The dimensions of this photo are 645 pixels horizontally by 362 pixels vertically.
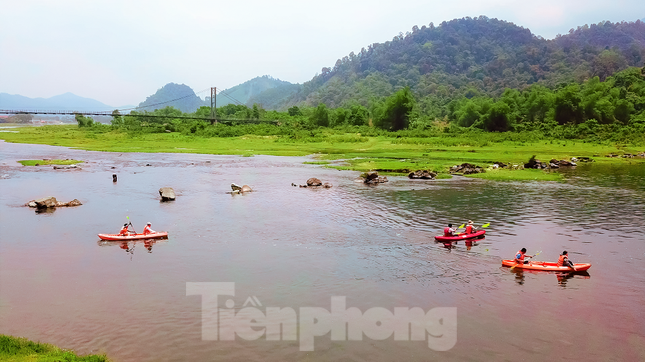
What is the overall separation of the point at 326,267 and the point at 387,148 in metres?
78.4

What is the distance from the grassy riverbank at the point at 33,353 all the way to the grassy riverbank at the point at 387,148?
178 ft

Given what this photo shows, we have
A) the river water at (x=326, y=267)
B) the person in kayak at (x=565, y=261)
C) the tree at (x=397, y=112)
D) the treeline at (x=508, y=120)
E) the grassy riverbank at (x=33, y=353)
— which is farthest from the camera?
the tree at (x=397, y=112)

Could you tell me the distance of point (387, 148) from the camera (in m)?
104

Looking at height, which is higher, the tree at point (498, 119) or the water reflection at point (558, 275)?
the tree at point (498, 119)

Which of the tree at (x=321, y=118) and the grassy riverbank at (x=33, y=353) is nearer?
the grassy riverbank at (x=33, y=353)

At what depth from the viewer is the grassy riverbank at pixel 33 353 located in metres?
15.9

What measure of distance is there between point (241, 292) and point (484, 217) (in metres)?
24.0

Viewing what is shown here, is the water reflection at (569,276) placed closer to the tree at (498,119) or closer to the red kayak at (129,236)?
the red kayak at (129,236)

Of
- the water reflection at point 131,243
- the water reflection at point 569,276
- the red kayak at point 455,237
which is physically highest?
the red kayak at point 455,237

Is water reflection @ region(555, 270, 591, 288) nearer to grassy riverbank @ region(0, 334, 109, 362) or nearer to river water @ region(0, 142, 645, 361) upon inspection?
river water @ region(0, 142, 645, 361)

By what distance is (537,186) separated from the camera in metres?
57.1

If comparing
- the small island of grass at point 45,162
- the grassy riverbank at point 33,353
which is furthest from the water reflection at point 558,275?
the small island of grass at point 45,162

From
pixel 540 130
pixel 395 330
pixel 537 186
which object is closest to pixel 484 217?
pixel 537 186

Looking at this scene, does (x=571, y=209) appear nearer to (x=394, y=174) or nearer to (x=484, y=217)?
(x=484, y=217)
